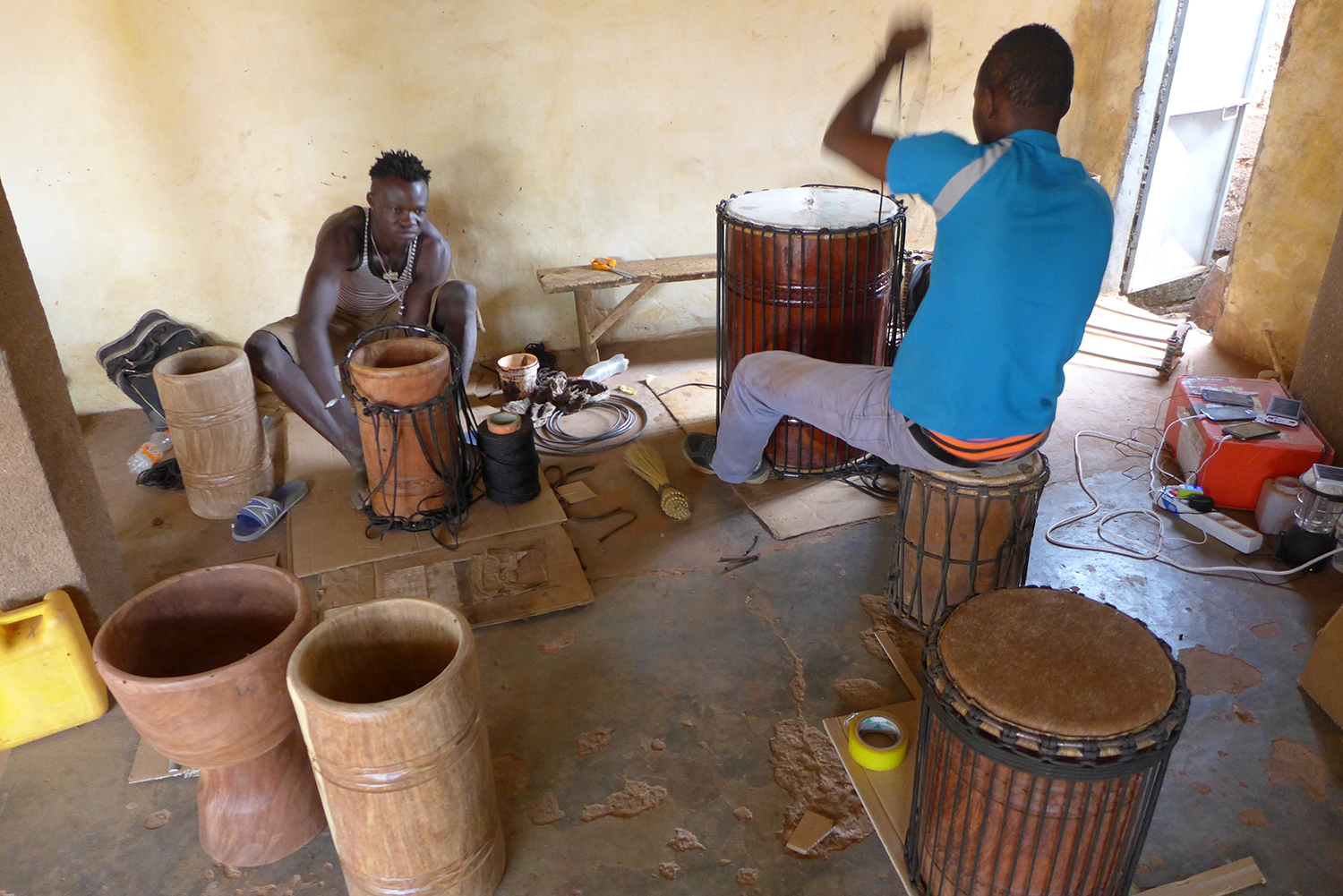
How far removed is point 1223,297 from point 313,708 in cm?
537

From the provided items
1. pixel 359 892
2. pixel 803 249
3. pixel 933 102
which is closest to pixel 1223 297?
pixel 933 102

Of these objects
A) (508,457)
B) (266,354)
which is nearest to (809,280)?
(508,457)

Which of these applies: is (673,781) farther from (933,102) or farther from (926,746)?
(933,102)

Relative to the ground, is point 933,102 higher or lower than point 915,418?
higher

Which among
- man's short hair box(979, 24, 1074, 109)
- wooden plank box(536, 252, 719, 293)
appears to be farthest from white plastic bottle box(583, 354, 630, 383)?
man's short hair box(979, 24, 1074, 109)

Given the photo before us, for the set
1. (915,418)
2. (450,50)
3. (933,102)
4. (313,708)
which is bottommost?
(313,708)

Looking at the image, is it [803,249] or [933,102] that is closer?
[803,249]

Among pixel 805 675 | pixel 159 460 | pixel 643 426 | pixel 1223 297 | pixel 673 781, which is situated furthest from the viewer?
pixel 1223 297

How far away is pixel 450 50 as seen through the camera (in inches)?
173

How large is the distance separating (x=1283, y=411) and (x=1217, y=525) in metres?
0.70

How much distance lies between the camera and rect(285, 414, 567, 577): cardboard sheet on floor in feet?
10.9

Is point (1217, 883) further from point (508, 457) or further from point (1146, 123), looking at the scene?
point (1146, 123)

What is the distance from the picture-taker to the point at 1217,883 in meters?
2.07

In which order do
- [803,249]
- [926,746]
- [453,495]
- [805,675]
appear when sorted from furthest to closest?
[453,495] → [803,249] → [805,675] → [926,746]
